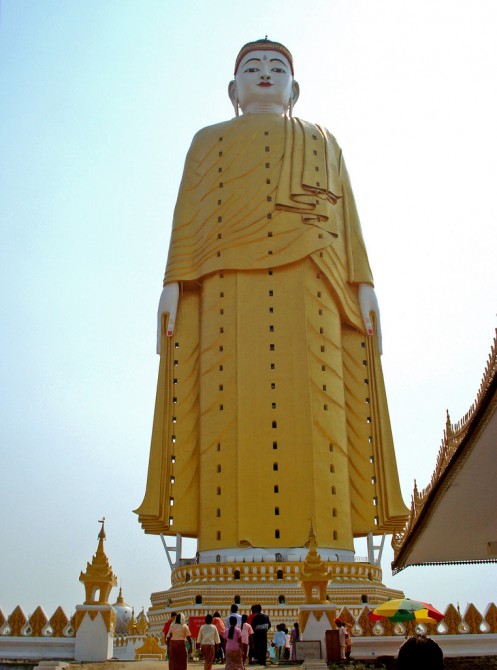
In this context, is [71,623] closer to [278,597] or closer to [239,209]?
[278,597]

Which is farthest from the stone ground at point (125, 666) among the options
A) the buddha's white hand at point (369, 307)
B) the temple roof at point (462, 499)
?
the buddha's white hand at point (369, 307)

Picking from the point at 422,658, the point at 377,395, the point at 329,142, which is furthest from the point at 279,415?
the point at 422,658

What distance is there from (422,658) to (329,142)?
2975 centimetres

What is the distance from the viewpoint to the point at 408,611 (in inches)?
444

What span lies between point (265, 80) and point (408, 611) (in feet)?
85.8

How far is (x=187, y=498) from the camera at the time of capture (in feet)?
92.5

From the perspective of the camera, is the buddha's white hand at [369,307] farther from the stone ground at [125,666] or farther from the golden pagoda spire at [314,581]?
the stone ground at [125,666]

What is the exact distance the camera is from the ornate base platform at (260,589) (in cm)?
2370

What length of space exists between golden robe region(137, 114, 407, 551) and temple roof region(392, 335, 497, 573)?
531 inches

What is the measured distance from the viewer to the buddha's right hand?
30328mm

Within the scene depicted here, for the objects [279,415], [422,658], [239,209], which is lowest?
[422,658]

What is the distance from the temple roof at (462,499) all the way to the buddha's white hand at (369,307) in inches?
681

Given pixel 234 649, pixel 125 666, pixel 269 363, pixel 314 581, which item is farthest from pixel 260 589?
pixel 234 649

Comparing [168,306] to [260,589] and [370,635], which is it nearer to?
[260,589]
